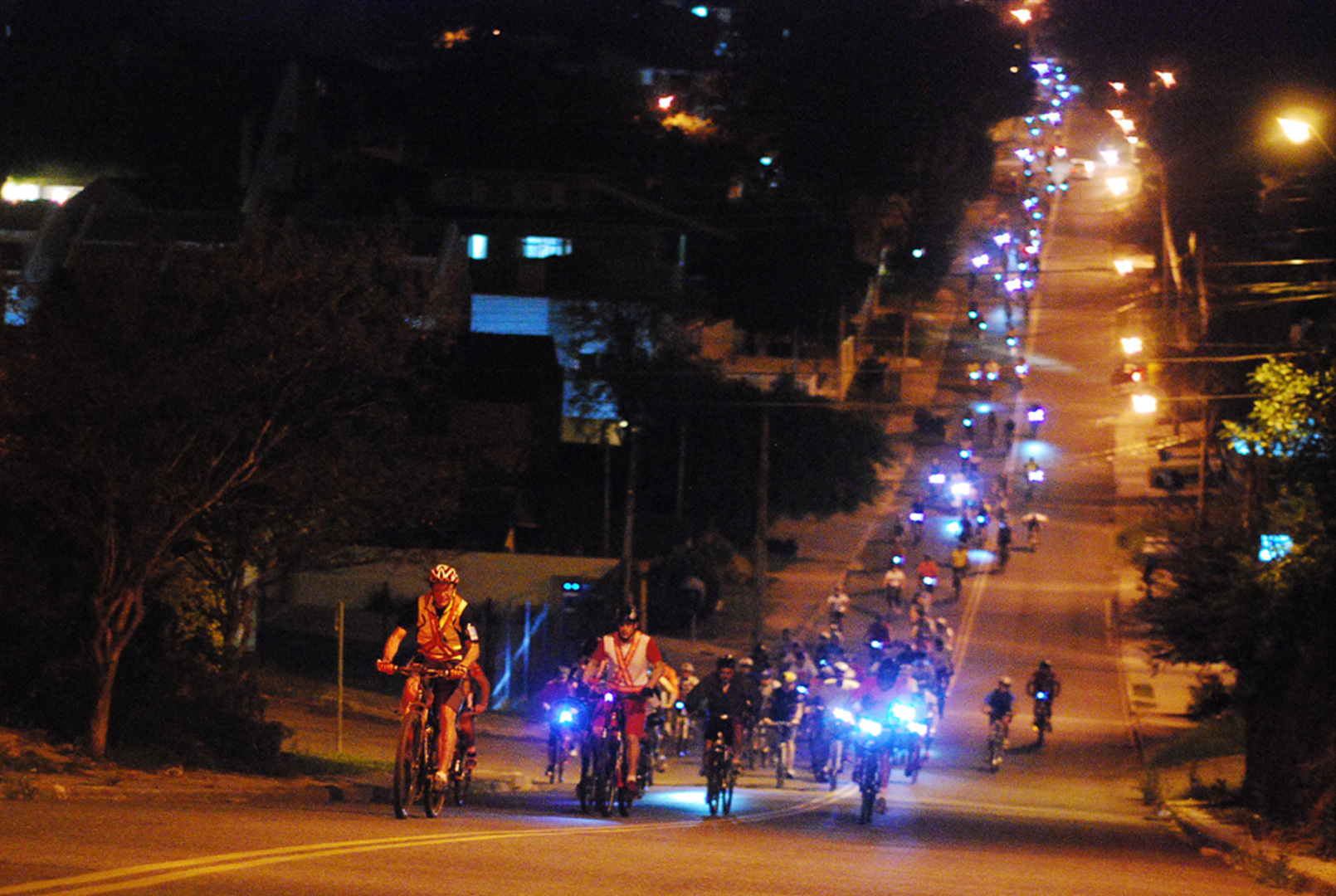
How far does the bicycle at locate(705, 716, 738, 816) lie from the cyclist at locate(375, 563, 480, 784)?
4233mm

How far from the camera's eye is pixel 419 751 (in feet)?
38.7

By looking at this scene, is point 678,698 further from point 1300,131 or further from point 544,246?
point 544,246

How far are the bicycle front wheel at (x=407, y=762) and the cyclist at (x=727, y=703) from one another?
445 centimetres

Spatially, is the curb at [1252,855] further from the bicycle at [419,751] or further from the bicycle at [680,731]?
the bicycle at [680,731]

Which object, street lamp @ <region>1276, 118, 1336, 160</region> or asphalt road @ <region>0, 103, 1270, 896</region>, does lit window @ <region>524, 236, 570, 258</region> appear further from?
Result: street lamp @ <region>1276, 118, 1336, 160</region>

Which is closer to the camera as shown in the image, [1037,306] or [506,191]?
A: [506,191]

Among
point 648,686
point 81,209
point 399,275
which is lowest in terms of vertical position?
point 648,686

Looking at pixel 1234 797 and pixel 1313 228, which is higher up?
pixel 1313 228

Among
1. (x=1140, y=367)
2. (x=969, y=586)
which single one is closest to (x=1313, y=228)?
(x=1140, y=367)

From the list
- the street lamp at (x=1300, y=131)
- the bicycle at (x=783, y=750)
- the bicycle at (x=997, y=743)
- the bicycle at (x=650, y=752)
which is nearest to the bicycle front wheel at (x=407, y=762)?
the bicycle at (x=650, y=752)

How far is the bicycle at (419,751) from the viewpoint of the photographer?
455 inches

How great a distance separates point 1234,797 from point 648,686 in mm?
11040

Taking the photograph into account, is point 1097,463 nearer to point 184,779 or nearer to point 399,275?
point 399,275

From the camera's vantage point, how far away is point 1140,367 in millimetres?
50438
